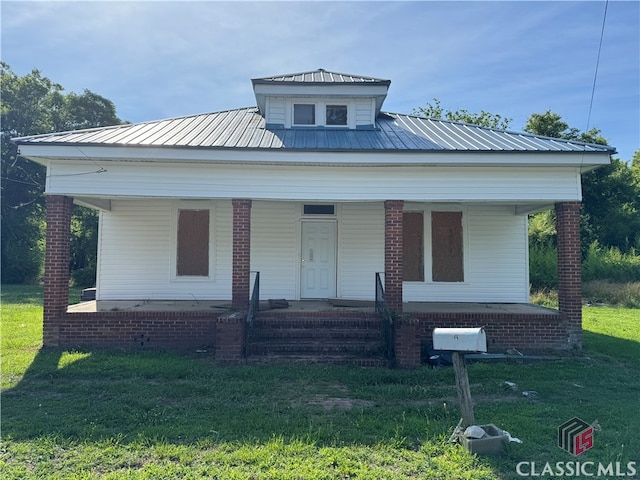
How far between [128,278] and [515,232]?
10.2 meters

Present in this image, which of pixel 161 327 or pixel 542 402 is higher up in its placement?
pixel 161 327

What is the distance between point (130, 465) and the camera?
4.12 metres

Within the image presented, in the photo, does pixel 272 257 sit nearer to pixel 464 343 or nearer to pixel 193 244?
pixel 193 244

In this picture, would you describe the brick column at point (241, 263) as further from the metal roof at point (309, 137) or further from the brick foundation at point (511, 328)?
the brick foundation at point (511, 328)

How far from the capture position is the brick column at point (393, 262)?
884cm

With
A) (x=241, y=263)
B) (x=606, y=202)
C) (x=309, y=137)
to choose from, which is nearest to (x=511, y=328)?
(x=241, y=263)

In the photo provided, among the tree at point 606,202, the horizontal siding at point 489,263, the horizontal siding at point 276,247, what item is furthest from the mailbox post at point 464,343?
the tree at point 606,202

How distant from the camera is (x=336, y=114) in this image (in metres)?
11.6

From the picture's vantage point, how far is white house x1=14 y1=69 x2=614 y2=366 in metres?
8.98

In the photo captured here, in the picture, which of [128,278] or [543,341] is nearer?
[543,341]

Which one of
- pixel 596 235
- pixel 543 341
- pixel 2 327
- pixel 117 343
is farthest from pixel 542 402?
pixel 596 235

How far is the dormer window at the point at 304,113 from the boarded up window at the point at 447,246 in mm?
4071

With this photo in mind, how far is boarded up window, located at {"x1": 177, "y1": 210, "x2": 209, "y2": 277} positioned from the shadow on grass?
12.2 ft

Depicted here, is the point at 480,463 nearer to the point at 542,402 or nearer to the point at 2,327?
the point at 542,402
